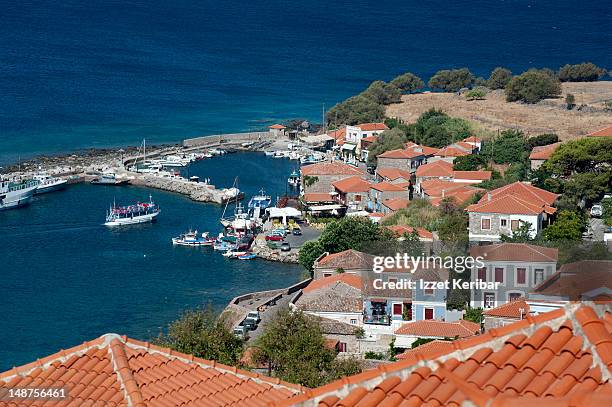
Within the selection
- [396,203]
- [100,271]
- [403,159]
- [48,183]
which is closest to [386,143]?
[403,159]

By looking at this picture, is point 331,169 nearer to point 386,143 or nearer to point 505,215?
point 386,143

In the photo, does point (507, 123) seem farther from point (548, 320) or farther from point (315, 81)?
point (548, 320)

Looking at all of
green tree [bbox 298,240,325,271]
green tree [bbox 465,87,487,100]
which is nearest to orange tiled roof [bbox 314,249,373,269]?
green tree [bbox 298,240,325,271]

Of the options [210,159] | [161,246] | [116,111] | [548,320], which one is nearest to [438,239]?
[161,246]

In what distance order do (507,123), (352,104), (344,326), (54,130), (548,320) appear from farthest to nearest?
(54,130) < (352,104) < (507,123) < (344,326) < (548,320)

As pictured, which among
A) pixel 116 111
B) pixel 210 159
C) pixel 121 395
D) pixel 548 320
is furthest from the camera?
pixel 116 111

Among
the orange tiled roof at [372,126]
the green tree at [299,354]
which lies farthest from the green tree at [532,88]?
the green tree at [299,354]
